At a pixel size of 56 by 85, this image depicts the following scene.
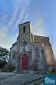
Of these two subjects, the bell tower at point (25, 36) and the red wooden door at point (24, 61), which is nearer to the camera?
the red wooden door at point (24, 61)

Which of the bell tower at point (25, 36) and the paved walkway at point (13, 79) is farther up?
the bell tower at point (25, 36)

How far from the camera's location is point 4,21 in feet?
34.8

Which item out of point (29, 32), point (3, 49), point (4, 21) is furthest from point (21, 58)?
point (3, 49)

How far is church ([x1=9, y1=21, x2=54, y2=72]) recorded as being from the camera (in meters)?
16.2

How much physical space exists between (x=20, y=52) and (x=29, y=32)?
17.1ft

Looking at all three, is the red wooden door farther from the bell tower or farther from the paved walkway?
the paved walkway

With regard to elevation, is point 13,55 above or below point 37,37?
below

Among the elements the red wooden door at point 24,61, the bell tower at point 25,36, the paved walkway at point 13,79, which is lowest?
the paved walkway at point 13,79

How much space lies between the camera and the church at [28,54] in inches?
638

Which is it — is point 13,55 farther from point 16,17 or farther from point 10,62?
point 16,17

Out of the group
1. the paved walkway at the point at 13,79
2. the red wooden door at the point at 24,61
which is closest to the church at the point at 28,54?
the red wooden door at the point at 24,61

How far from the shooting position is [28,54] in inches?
683

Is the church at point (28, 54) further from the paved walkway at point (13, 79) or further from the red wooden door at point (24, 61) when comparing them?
the paved walkway at point (13, 79)

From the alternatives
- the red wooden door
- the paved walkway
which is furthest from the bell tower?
the paved walkway
